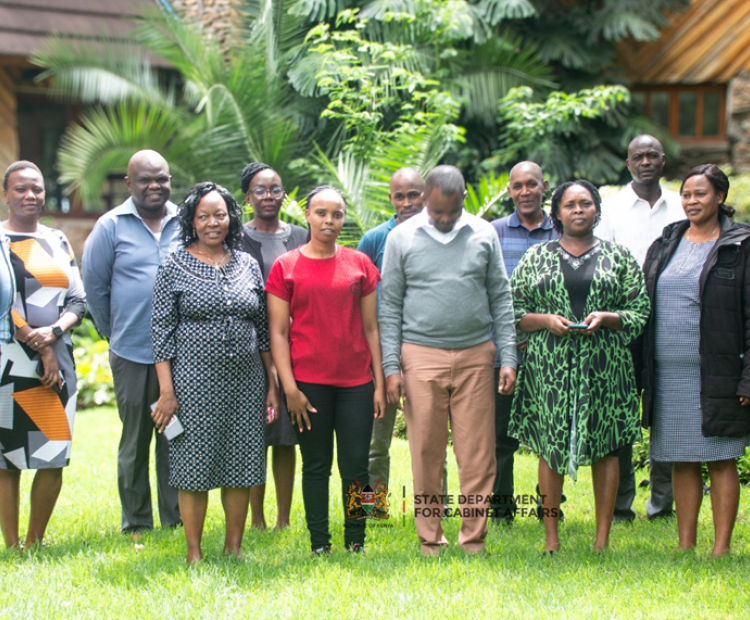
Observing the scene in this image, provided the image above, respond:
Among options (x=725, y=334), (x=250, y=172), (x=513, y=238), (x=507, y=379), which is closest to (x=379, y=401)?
(x=507, y=379)

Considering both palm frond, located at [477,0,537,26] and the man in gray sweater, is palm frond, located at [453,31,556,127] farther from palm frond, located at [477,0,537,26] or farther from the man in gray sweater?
the man in gray sweater

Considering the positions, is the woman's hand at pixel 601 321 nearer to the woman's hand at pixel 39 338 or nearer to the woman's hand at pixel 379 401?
the woman's hand at pixel 379 401

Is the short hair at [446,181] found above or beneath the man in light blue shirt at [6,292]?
above

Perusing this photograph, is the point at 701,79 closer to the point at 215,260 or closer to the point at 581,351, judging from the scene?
the point at 581,351

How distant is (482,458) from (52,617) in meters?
2.46

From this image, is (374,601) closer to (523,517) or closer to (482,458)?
(482,458)

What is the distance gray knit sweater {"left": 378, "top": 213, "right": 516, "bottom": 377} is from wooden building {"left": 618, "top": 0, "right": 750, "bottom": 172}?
11964 mm

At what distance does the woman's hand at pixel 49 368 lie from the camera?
5258mm

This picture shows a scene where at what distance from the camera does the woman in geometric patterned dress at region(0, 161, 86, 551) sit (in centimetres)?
522

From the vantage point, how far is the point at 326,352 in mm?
4875

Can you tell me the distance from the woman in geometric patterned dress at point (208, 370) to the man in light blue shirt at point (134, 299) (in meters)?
0.82

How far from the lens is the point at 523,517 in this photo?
6059mm

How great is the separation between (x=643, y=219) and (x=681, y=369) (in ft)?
4.77

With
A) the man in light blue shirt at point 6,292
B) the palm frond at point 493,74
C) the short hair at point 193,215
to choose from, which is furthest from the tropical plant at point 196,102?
the man in light blue shirt at point 6,292
